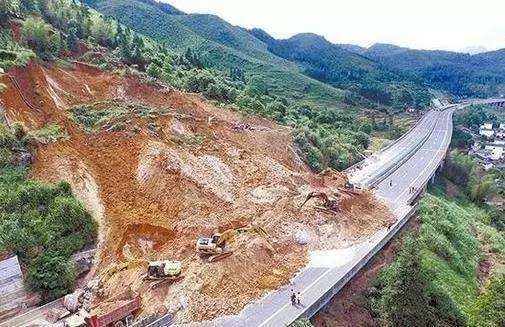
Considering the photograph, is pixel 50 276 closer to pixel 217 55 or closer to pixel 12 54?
pixel 12 54

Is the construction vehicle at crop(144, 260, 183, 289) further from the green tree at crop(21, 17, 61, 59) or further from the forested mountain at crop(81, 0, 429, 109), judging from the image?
the forested mountain at crop(81, 0, 429, 109)

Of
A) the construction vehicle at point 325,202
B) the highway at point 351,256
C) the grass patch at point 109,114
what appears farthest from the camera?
the grass patch at point 109,114

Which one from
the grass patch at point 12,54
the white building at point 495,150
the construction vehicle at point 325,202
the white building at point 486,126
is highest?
the grass patch at point 12,54

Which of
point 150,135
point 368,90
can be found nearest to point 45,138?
point 150,135

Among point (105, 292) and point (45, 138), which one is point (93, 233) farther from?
point (45, 138)

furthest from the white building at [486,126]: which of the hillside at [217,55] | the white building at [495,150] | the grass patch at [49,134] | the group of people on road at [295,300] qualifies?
the group of people on road at [295,300]

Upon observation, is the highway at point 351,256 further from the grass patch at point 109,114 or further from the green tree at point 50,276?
the grass patch at point 109,114

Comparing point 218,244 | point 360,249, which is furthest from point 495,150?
point 218,244
